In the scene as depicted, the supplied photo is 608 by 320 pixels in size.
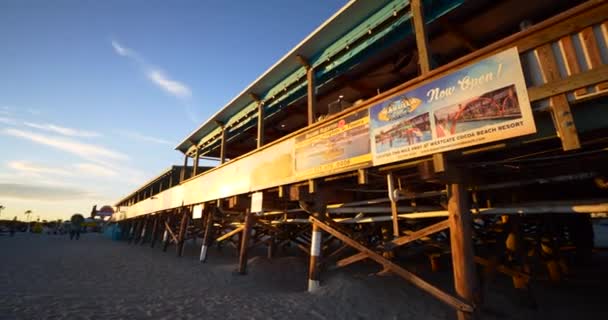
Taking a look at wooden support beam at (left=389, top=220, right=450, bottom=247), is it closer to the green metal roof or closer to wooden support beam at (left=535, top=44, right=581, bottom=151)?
wooden support beam at (left=535, top=44, right=581, bottom=151)

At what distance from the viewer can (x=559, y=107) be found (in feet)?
10.8

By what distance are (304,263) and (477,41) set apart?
8.91 metres

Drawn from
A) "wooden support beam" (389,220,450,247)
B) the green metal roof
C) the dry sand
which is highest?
the green metal roof

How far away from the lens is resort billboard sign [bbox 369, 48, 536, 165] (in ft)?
11.6

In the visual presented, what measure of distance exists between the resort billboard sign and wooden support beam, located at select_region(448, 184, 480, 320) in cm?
106

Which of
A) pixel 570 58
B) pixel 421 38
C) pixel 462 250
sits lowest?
pixel 462 250

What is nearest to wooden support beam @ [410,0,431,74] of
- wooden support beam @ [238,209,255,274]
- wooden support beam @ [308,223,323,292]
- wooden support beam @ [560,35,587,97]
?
wooden support beam @ [560,35,587,97]

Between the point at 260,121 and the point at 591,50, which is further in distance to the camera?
the point at 260,121

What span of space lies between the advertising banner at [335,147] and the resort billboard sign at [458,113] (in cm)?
34

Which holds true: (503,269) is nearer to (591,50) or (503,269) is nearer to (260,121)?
(591,50)

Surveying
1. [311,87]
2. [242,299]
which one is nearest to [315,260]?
[242,299]

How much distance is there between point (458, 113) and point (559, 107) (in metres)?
1.06

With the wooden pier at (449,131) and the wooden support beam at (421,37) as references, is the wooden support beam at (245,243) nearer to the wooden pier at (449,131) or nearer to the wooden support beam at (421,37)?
the wooden pier at (449,131)

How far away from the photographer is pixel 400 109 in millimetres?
4770
